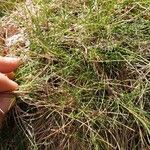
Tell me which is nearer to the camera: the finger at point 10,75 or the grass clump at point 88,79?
the grass clump at point 88,79

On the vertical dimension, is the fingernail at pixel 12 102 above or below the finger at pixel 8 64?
below

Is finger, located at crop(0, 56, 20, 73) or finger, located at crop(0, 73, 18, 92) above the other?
finger, located at crop(0, 56, 20, 73)

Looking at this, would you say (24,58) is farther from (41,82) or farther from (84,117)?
(84,117)

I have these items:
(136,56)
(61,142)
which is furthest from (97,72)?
(61,142)

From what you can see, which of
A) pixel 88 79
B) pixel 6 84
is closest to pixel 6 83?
pixel 6 84

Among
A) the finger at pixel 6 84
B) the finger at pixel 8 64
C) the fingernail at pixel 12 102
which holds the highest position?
the finger at pixel 8 64

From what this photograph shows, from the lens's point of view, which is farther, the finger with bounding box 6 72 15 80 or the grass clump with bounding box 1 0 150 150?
the finger with bounding box 6 72 15 80
